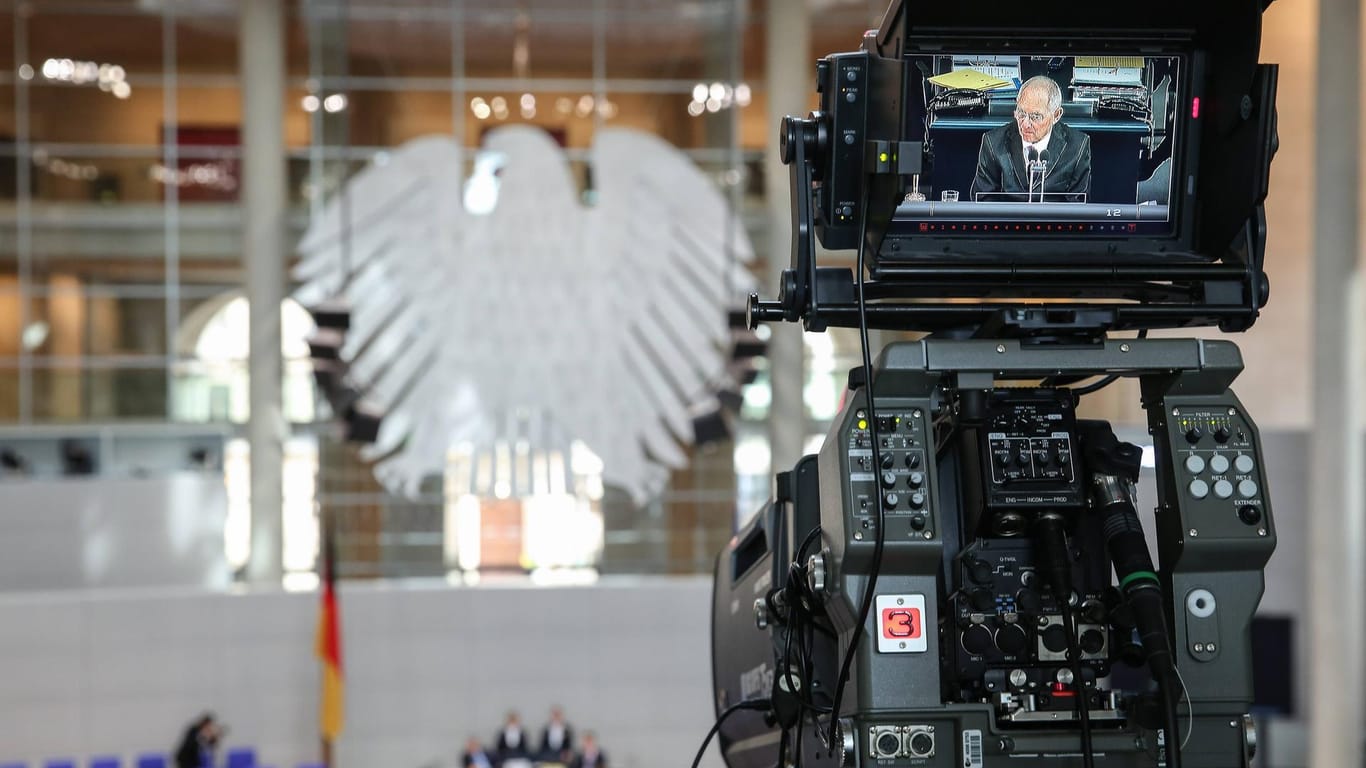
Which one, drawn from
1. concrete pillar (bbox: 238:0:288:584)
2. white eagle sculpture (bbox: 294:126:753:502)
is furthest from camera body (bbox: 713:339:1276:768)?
concrete pillar (bbox: 238:0:288:584)

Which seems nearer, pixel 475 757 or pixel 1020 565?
pixel 1020 565

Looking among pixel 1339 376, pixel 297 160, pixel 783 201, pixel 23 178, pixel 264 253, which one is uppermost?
pixel 297 160

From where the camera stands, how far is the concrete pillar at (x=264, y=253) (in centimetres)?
1355

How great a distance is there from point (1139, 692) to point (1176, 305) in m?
0.61

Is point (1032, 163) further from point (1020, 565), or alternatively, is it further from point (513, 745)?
point (513, 745)

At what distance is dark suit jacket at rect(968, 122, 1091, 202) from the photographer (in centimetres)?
205

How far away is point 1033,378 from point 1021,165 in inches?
13.3

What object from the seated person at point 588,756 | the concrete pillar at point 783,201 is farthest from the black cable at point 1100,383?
the concrete pillar at point 783,201

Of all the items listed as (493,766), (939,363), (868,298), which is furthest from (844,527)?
(493,766)

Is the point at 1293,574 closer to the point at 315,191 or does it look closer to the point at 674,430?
the point at 674,430

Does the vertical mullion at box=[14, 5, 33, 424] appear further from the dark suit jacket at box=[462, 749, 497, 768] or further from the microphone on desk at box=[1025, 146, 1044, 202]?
the microphone on desk at box=[1025, 146, 1044, 202]

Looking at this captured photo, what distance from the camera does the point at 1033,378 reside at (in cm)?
210

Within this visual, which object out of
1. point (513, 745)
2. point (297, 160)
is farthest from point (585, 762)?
point (297, 160)

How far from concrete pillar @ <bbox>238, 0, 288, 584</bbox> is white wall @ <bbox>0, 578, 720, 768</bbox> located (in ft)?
5.82
